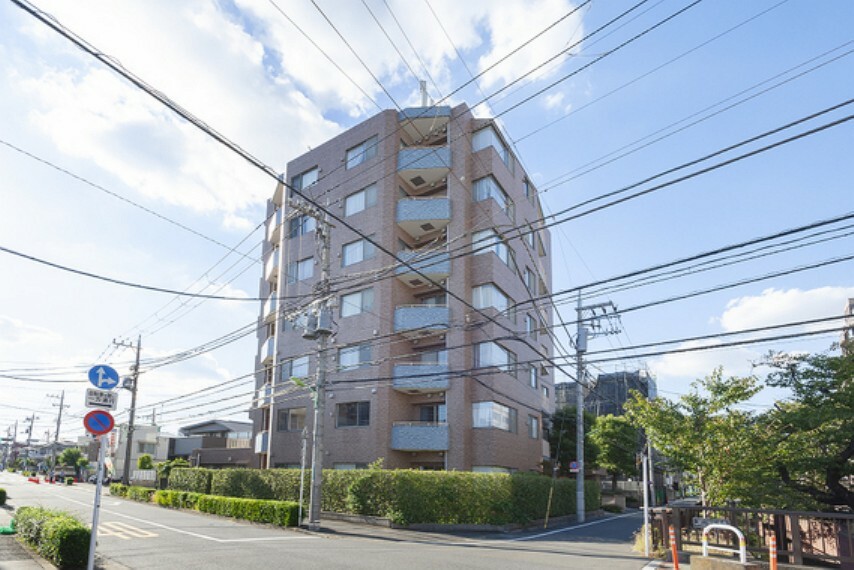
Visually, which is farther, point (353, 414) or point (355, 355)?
point (355, 355)

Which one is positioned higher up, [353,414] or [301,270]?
[301,270]

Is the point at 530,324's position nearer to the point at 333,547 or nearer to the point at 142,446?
the point at 333,547

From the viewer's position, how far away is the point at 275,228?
34.7m

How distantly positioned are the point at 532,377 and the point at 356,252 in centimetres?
1326

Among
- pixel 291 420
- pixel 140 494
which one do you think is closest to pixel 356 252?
pixel 291 420

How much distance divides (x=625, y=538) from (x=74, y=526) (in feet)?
56.3

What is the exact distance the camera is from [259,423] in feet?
116

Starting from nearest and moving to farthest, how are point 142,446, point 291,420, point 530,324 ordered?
point 291,420 < point 530,324 < point 142,446

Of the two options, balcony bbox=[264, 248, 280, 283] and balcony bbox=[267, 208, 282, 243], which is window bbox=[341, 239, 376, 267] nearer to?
balcony bbox=[267, 208, 282, 243]

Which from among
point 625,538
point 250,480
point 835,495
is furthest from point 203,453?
point 835,495

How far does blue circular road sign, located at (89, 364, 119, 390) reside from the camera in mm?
9562

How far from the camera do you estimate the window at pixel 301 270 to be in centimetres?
3303

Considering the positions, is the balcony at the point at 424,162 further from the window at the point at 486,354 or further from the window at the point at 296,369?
the window at the point at 296,369

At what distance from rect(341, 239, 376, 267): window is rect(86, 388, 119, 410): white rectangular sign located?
20.6m
